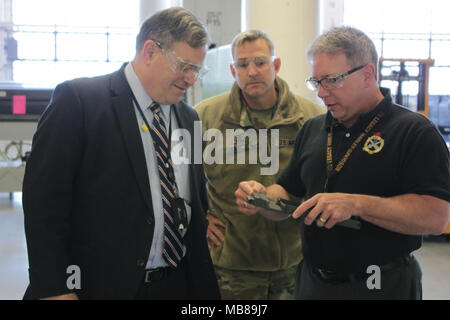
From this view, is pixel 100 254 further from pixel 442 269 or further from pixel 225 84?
pixel 442 269

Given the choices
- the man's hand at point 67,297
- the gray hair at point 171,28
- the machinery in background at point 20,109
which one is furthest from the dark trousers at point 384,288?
the machinery in background at point 20,109

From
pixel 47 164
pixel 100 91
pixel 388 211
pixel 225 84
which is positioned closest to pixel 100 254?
pixel 47 164

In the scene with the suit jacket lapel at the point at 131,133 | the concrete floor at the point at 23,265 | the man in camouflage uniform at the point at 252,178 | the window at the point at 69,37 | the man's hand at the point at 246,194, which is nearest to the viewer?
the suit jacket lapel at the point at 131,133

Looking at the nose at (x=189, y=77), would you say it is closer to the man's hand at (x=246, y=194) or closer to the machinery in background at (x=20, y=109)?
the man's hand at (x=246, y=194)

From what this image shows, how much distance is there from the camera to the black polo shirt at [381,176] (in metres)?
1.54

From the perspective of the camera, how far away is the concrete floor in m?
4.49

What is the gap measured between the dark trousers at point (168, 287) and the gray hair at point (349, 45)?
1046mm

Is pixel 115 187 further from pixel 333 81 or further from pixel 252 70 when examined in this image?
pixel 252 70

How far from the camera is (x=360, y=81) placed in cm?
174

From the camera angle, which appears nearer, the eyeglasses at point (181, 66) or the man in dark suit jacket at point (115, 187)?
the man in dark suit jacket at point (115, 187)

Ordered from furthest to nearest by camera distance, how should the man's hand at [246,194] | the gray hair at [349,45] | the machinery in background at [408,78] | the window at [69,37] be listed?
the window at [69,37] < the machinery in background at [408,78] < the man's hand at [246,194] < the gray hair at [349,45]

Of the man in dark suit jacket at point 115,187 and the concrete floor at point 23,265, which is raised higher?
the man in dark suit jacket at point 115,187

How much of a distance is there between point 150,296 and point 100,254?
25 cm

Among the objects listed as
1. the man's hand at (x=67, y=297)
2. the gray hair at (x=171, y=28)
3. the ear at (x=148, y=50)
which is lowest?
the man's hand at (x=67, y=297)
